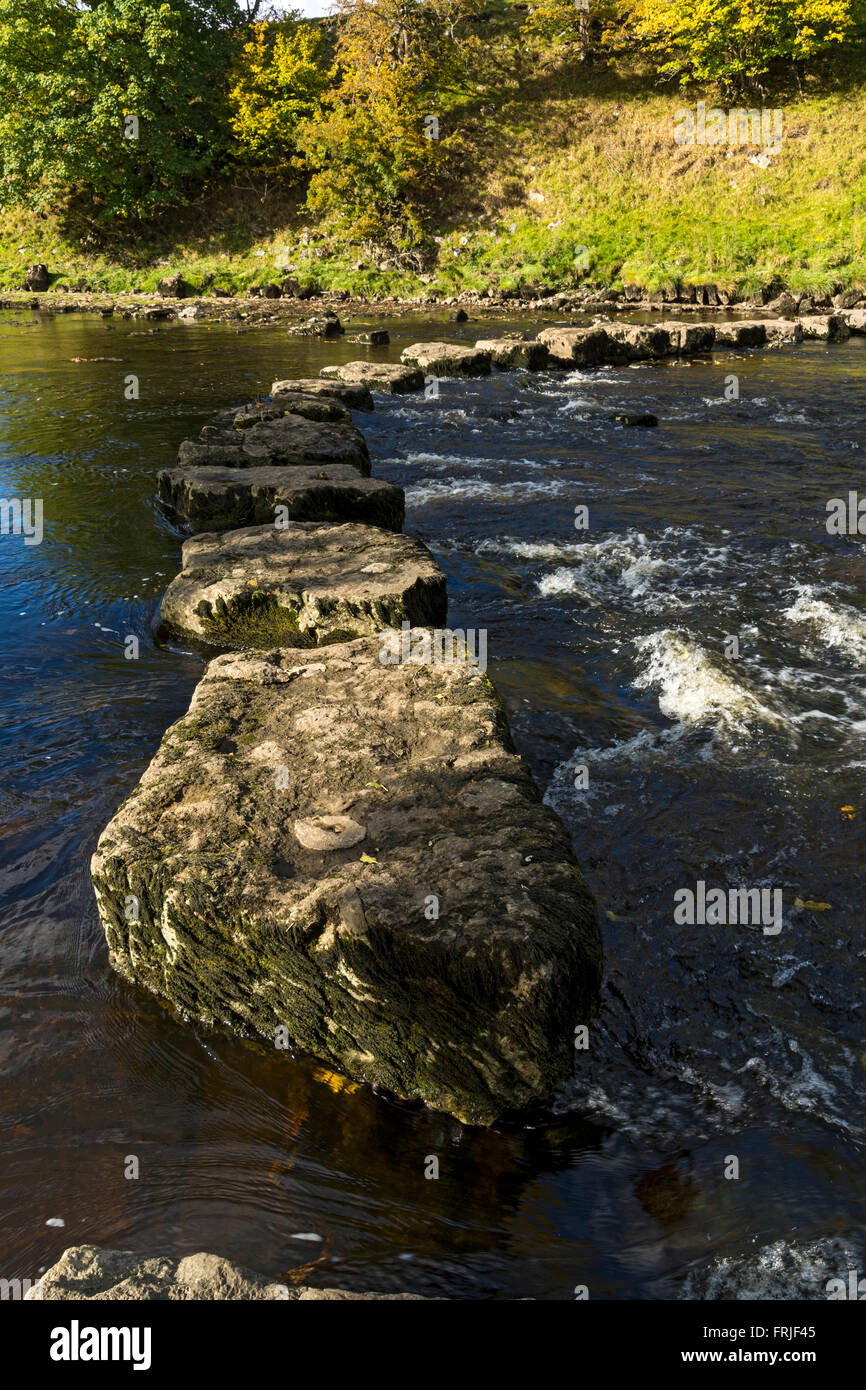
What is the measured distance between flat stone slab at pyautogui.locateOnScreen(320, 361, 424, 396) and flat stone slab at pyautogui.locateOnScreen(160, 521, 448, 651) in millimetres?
9118

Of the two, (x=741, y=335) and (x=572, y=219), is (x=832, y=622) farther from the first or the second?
(x=572, y=219)

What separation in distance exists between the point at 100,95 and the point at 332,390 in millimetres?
30031

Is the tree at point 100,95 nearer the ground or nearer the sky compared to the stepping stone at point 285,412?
nearer the sky

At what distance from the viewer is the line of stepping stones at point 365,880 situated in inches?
113

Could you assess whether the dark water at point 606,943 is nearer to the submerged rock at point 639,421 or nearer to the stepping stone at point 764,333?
the submerged rock at point 639,421

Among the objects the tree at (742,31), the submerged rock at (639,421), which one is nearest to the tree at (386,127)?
the tree at (742,31)

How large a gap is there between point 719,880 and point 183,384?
14821 millimetres

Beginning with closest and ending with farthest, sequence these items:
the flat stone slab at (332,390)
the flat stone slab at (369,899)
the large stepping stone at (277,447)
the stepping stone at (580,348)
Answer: the flat stone slab at (369,899), the large stepping stone at (277,447), the flat stone slab at (332,390), the stepping stone at (580,348)

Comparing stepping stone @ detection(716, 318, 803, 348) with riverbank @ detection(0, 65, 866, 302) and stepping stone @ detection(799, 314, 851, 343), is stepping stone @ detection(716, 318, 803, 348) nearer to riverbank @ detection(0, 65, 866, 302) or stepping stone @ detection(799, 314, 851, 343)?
stepping stone @ detection(799, 314, 851, 343)

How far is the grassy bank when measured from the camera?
92.6ft

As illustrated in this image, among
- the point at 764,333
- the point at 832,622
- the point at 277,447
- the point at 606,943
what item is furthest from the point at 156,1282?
the point at 764,333

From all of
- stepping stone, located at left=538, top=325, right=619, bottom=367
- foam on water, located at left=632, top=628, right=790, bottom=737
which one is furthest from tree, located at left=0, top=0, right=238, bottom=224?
foam on water, located at left=632, top=628, right=790, bottom=737

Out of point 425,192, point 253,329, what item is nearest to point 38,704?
point 253,329

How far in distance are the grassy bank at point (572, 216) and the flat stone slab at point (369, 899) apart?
86.7ft
